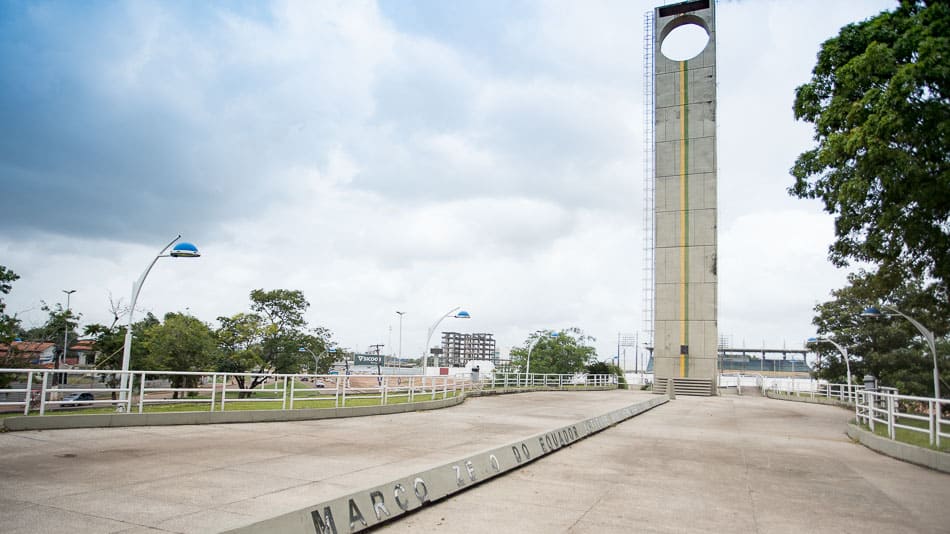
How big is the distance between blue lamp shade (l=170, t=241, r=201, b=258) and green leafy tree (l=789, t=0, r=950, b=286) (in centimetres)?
1603

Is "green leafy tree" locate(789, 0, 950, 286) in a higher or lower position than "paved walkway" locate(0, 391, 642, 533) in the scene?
higher

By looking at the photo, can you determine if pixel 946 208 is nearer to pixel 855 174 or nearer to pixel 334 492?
pixel 855 174

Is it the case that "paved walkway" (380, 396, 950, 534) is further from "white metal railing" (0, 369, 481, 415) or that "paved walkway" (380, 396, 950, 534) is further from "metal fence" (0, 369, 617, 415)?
"metal fence" (0, 369, 617, 415)

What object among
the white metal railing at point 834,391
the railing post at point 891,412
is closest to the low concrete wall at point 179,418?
the railing post at point 891,412

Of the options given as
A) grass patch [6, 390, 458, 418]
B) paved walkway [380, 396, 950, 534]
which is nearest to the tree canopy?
grass patch [6, 390, 458, 418]

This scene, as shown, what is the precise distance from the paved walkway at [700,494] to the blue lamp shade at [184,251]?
11590 mm

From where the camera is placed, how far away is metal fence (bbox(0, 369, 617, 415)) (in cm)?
1365

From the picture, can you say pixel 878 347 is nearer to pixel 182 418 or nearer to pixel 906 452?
pixel 906 452

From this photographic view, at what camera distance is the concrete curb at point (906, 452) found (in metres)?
11.5

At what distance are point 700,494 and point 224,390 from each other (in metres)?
12.5

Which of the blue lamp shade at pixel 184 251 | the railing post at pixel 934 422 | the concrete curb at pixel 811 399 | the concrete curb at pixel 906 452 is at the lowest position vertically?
the concrete curb at pixel 811 399

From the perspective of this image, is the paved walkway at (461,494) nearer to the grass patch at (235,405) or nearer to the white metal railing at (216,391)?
the white metal railing at (216,391)

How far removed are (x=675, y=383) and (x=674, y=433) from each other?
34.3 m

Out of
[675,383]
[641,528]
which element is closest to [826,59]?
[641,528]
